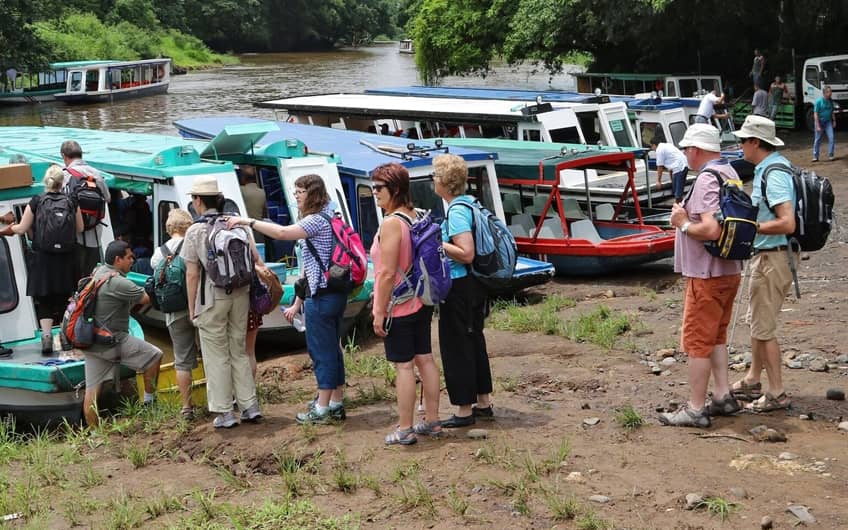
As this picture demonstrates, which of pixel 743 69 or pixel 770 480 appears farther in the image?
pixel 743 69

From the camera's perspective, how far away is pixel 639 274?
15.5 metres

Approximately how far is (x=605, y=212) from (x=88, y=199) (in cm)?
860

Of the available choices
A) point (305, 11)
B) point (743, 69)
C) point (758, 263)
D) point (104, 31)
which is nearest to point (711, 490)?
point (758, 263)

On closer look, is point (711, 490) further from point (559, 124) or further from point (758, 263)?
point (559, 124)

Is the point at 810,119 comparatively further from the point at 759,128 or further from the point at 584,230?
the point at 759,128

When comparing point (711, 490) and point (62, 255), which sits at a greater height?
point (62, 255)

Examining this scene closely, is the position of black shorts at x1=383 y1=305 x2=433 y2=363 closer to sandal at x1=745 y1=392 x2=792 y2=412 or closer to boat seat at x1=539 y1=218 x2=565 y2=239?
sandal at x1=745 y1=392 x2=792 y2=412

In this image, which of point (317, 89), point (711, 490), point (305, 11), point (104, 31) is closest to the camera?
point (711, 490)

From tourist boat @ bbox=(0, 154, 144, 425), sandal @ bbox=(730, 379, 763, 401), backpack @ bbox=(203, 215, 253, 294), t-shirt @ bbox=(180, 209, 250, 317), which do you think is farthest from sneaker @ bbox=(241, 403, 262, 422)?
sandal @ bbox=(730, 379, 763, 401)

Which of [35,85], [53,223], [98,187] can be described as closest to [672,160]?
[98,187]

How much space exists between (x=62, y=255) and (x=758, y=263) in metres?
6.29

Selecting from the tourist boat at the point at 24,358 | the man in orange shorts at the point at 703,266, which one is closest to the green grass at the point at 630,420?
the man in orange shorts at the point at 703,266

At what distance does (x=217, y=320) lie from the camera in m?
7.62

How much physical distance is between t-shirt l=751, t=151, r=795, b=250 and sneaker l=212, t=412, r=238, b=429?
3767 millimetres
